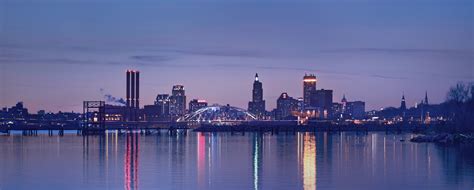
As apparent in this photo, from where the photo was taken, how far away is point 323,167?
48.0m

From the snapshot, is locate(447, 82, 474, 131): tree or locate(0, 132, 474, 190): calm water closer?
locate(0, 132, 474, 190): calm water

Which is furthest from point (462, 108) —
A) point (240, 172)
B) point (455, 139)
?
point (240, 172)

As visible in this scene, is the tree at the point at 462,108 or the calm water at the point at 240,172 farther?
the tree at the point at 462,108

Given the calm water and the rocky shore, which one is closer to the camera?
the calm water

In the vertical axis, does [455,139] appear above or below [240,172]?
above

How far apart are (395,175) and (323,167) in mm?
6361

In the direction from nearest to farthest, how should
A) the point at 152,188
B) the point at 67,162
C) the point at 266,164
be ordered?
the point at 152,188, the point at 266,164, the point at 67,162

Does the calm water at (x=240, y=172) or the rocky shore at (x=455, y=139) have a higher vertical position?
the rocky shore at (x=455, y=139)

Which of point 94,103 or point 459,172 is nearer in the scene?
point 459,172

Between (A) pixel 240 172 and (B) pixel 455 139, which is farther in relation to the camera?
(B) pixel 455 139

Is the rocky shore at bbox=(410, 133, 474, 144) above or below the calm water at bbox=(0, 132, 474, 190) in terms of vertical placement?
above

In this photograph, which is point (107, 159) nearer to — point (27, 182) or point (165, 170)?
point (165, 170)

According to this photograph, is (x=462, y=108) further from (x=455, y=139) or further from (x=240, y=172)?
(x=240, y=172)

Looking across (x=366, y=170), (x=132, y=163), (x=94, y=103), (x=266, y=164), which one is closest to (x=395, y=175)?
(x=366, y=170)
